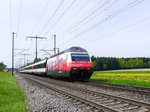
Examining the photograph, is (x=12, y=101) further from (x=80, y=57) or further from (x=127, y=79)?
(x=127, y=79)

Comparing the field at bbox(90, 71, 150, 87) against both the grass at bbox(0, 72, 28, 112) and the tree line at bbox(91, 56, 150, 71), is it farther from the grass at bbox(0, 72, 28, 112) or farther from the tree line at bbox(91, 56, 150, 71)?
the tree line at bbox(91, 56, 150, 71)

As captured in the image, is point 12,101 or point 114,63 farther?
point 114,63

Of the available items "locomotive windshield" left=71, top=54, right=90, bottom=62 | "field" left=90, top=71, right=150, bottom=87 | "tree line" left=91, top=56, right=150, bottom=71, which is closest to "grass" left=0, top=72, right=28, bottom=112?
"locomotive windshield" left=71, top=54, right=90, bottom=62

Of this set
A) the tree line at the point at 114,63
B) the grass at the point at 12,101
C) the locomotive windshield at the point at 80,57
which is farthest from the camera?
the tree line at the point at 114,63

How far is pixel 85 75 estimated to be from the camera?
2272 centimetres

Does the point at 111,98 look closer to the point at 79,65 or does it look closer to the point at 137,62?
the point at 79,65

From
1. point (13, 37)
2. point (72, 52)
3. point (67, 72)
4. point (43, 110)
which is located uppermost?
point (13, 37)

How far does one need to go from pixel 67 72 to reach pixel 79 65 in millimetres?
1372

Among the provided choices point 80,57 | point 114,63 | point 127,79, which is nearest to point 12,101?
point 80,57

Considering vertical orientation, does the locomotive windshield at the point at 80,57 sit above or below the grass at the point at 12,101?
above

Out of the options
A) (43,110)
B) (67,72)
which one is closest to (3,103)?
(43,110)

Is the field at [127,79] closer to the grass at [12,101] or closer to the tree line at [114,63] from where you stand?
the grass at [12,101]

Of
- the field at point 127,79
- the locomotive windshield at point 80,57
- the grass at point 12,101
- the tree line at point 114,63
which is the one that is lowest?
the grass at point 12,101

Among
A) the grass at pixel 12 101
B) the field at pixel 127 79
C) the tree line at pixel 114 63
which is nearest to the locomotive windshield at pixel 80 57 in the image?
the field at pixel 127 79
